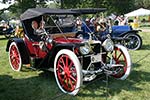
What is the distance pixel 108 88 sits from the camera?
5930 millimetres

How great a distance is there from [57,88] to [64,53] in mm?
946

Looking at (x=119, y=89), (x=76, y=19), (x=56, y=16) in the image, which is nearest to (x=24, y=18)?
(x=56, y=16)

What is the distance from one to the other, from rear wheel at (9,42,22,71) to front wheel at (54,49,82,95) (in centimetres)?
199

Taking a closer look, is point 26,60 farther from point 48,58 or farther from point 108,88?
point 108,88

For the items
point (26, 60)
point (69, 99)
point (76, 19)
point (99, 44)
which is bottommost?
point (69, 99)

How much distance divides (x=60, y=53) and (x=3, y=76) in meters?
2.35

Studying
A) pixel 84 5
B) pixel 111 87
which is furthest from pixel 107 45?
pixel 84 5

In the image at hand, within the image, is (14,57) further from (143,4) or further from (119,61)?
(143,4)

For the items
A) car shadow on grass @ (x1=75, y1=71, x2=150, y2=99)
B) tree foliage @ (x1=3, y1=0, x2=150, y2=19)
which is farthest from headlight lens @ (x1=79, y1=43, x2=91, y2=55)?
tree foliage @ (x1=3, y1=0, x2=150, y2=19)

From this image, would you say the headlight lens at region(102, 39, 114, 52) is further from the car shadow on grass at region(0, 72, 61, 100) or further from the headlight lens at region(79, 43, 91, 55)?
the car shadow on grass at region(0, 72, 61, 100)

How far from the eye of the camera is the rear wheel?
750 cm

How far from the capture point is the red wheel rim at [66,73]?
5.49 metres

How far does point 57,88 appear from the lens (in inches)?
239

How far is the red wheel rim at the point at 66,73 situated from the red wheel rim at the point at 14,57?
2.18 m
